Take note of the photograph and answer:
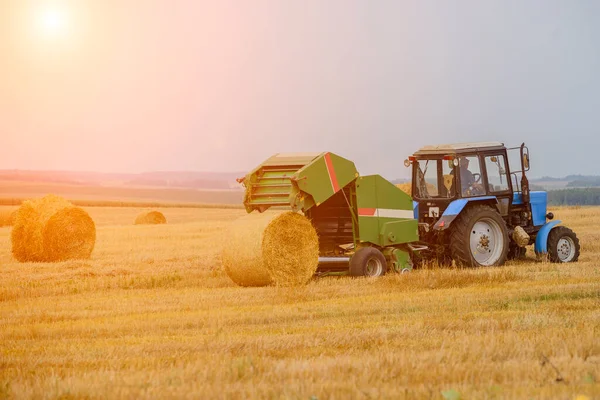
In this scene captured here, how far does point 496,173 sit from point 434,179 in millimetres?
1084

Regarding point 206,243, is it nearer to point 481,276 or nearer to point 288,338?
point 481,276

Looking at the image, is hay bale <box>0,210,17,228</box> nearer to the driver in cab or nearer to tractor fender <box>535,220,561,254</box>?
the driver in cab

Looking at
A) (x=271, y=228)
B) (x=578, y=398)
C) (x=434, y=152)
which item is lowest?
(x=578, y=398)

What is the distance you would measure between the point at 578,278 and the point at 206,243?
12399mm

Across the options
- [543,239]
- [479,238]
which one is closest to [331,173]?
[479,238]

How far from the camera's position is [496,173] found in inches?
584

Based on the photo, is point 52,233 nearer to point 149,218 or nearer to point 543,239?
point 543,239

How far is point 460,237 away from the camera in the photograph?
14172 millimetres

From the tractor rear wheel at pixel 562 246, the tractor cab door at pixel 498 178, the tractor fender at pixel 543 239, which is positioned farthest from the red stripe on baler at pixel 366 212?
the tractor rear wheel at pixel 562 246

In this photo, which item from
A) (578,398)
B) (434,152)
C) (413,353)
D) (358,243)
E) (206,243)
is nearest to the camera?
(578,398)

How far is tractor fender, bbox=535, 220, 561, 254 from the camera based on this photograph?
15414 millimetres

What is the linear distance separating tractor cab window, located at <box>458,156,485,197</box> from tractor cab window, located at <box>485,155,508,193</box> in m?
0.20

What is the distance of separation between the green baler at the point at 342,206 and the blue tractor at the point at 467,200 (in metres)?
0.56

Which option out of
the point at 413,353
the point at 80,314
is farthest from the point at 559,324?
the point at 80,314
